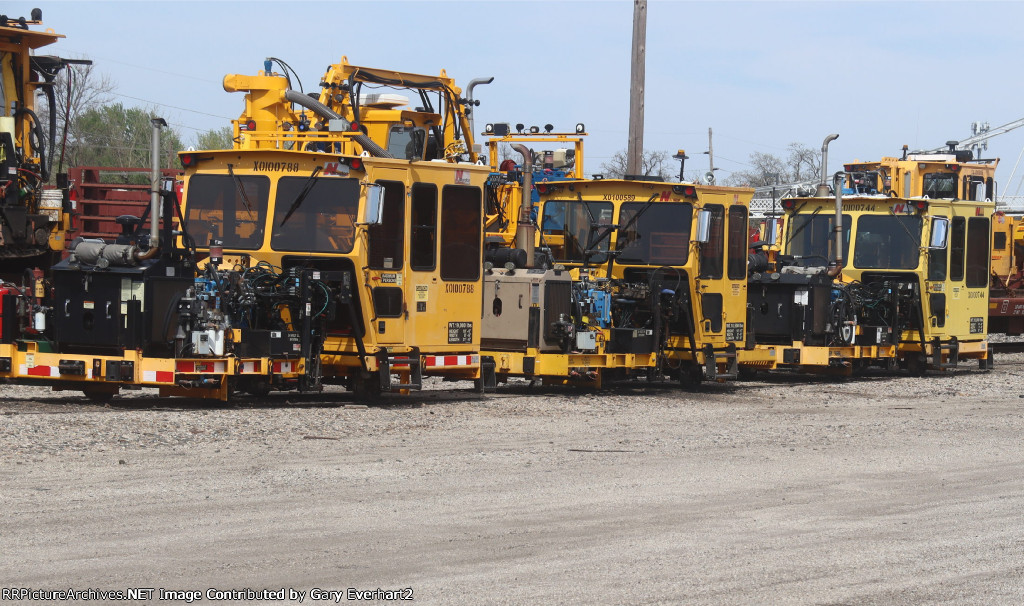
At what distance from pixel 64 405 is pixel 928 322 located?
13102 mm

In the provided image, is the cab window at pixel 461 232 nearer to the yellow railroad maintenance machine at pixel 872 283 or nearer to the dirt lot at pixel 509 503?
the dirt lot at pixel 509 503

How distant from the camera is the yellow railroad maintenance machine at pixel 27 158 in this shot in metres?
16.0

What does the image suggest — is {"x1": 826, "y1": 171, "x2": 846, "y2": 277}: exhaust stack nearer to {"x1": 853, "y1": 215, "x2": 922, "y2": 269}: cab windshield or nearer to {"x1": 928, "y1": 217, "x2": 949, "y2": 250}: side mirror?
{"x1": 853, "y1": 215, "x2": 922, "y2": 269}: cab windshield

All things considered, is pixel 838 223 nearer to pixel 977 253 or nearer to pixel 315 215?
pixel 977 253

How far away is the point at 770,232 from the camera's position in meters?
20.9

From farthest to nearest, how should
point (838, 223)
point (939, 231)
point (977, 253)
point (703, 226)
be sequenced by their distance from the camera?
point (977, 253) → point (939, 231) → point (838, 223) → point (703, 226)

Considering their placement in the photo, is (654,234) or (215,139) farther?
(215,139)

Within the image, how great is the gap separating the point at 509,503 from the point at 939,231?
12926 mm

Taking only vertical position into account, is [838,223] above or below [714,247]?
above

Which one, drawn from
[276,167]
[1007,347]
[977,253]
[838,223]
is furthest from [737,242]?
[1007,347]

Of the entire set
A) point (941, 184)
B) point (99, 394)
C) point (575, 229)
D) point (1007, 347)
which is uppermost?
point (941, 184)

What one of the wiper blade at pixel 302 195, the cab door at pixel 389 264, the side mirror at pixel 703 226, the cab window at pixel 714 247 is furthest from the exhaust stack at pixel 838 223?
the wiper blade at pixel 302 195

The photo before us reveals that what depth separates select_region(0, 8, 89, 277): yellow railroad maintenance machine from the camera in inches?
629

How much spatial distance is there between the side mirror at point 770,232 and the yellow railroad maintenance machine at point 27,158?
10.1 meters
